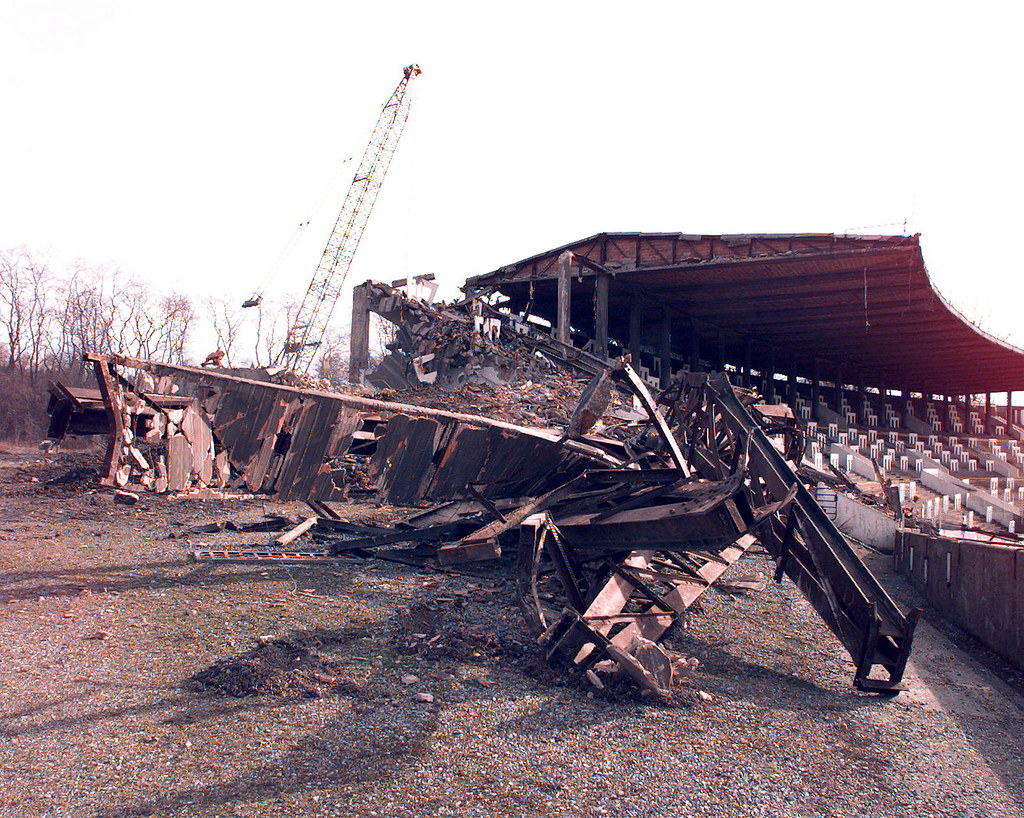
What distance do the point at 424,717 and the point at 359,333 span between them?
24002 millimetres

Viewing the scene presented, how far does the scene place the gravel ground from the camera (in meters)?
3.75

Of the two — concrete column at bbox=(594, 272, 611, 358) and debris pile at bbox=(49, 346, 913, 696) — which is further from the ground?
concrete column at bbox=(594, 272, 611, 358)

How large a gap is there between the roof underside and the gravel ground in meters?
17.6

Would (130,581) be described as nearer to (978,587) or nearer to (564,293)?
(978,587)

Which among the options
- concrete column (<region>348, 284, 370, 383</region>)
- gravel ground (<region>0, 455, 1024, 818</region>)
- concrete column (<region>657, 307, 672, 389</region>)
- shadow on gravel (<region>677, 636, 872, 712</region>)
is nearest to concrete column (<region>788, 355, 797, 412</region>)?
concrete column (<region>657, 307, 672, 389</region>)

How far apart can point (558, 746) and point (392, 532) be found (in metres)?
5.58

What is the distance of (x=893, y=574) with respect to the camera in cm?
1134

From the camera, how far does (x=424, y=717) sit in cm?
470

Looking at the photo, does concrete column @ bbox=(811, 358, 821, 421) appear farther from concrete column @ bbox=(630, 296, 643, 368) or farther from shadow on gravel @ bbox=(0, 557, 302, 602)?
shadow on gravel @ bbox=(0, 557, 302, 602)

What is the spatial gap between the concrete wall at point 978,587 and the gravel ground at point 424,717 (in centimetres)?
47

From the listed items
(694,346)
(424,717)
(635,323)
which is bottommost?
(424,717)

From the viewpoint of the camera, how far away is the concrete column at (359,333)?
1044 inches

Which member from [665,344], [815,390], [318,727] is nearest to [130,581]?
[318,727]

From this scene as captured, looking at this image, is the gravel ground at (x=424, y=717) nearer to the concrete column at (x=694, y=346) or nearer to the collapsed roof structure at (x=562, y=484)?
the collapsed roof structure at (x=562, y=484)
